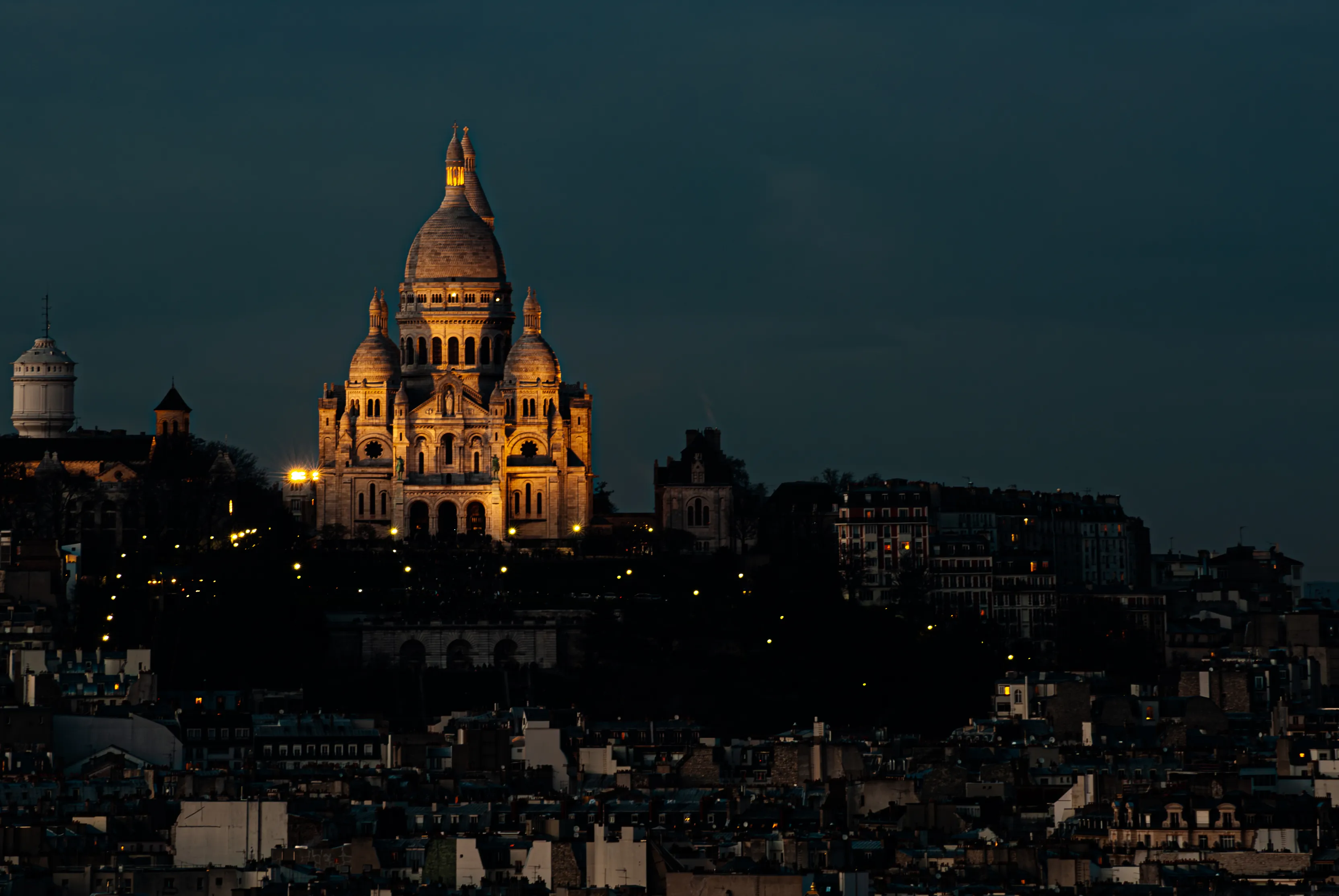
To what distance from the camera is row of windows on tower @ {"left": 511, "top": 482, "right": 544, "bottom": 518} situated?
190m

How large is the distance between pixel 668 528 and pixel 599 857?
9336 cm

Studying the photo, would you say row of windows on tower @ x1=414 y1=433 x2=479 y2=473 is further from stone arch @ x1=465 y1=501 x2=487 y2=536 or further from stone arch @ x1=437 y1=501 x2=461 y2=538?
stone arch @ x1=465 y1=501 x2=487 y2=536

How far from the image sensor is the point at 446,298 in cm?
19912

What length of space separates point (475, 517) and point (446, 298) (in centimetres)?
1414

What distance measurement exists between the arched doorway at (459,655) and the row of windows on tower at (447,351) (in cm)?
3388

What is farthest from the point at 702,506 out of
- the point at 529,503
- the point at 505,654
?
the point at 505,654

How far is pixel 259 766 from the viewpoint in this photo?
126312 mm

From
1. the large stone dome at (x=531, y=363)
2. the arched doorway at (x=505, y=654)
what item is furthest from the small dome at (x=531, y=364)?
the arched doorway at (x=505, y=654)

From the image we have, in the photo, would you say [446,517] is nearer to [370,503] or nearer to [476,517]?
[476,517]

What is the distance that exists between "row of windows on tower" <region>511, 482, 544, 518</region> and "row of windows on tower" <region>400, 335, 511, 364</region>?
421 inches

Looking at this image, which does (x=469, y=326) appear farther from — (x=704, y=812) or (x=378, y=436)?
(x=704, y=812)

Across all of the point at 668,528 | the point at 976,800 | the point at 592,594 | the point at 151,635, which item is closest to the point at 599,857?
the point at 976,800

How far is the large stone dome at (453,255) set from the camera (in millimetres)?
198375

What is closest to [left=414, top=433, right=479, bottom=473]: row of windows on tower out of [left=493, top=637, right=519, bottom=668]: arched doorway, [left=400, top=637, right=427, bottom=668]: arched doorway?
[left=493, top=637, right=519, bottom=668]: arched doorway
